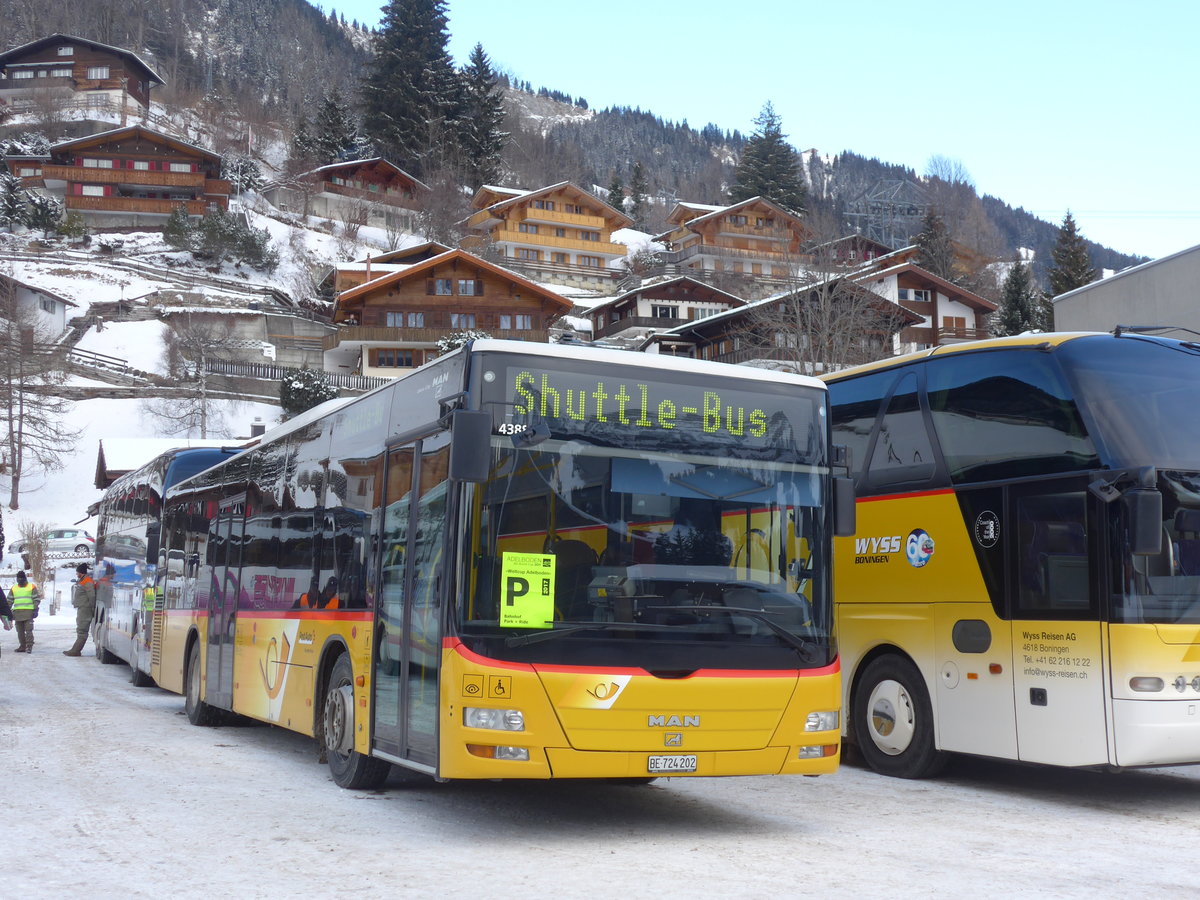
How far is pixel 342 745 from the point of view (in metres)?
9.78

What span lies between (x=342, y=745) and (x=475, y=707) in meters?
2.71

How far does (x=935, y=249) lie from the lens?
95.4 meters

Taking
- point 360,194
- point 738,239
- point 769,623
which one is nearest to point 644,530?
point 769,623

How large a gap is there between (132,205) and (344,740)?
9767cm

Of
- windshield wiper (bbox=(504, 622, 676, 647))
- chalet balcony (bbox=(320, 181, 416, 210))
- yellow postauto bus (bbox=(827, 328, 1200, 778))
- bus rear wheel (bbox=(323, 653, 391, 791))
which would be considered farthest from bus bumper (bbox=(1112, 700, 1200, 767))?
chalet balcony (bbox=(320, 181, 416, 210))

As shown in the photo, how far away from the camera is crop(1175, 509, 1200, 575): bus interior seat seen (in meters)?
9.23

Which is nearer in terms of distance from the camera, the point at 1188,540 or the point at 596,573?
the point at 596,573

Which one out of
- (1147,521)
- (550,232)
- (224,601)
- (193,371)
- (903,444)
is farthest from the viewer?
(550,232)

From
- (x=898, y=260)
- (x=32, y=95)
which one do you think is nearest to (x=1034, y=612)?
(x=898, y=260)

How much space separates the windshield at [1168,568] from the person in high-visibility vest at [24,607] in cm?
2176

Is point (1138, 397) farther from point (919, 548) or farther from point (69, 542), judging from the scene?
point (69, 542)

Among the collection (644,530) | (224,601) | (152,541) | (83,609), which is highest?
(152,541)

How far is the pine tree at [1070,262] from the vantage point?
73312mm

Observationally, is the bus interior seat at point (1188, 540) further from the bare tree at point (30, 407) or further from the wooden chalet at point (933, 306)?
the wooden chalet at point (933, 306)
